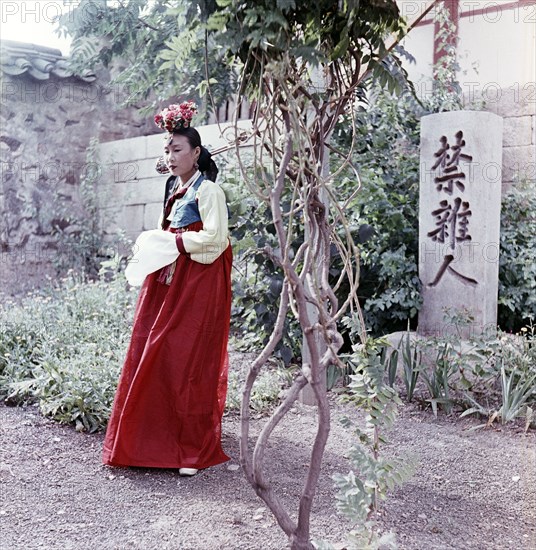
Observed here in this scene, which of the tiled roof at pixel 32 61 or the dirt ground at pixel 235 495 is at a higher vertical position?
the tiled roof at pixel 32 61

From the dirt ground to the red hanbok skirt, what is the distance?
0.10m

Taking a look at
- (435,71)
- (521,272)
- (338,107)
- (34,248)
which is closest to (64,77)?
(34,248)

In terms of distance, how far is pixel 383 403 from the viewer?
6.40 feet

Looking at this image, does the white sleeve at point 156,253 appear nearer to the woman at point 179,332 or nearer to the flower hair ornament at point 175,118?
the woman at point 179,332

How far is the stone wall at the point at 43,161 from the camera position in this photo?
6629 mm

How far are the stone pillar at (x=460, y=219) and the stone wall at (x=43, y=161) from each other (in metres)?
3.80

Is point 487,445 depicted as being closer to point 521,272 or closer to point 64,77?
point 521,272

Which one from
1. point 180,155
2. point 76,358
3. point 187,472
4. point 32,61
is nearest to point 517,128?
point 180,155

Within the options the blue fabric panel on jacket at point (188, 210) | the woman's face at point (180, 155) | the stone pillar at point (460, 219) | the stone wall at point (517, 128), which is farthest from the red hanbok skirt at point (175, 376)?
the stone wall at point (517, 128)

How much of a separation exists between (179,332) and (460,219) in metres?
2.27

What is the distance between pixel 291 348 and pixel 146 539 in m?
2.32

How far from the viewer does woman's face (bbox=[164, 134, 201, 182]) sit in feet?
9.29

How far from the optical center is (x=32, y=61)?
21.4 feet

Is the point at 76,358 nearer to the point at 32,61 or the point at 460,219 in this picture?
the point at 460,219
